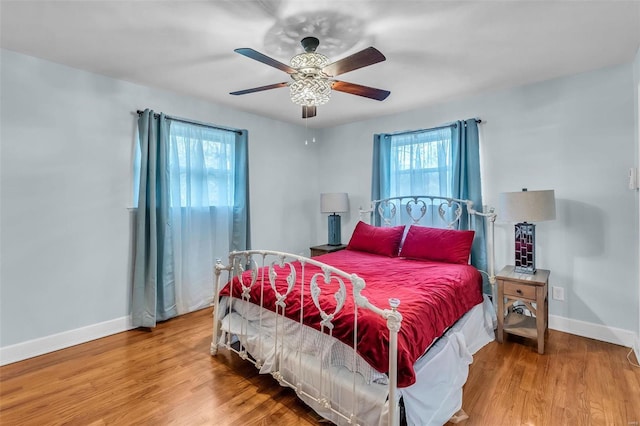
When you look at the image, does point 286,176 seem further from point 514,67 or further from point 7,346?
point 7,346

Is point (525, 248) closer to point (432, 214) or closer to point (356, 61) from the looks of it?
point (432, 214)

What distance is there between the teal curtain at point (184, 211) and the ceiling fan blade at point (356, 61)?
6.85 ft

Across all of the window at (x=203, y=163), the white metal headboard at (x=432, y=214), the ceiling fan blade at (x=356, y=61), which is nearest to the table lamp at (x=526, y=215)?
the white metal headboard at (x=432, y=214)

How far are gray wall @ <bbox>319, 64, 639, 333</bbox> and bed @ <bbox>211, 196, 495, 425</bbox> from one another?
0.58 m

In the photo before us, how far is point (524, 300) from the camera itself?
265 centimetres

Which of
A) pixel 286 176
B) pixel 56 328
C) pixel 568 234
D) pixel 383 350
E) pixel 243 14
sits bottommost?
pixel 56 328

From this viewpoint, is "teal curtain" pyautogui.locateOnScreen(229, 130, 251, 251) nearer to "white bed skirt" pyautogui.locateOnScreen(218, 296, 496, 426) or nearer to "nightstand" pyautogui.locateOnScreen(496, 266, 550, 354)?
"white bed skirt" pyautogui.locateOnScreen(218, 296, 496, 426)

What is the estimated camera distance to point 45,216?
262cm

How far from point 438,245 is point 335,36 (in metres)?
2.13

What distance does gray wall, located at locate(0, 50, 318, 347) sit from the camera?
2.48 m

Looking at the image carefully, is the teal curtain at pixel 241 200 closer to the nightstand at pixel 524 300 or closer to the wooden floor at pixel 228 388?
the wooden floor at pixel 228 388

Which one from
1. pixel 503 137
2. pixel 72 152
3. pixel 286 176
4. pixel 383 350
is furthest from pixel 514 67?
pixel 72 152

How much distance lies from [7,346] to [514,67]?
4.81 metres

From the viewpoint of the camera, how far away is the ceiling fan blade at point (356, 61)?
176 cm
